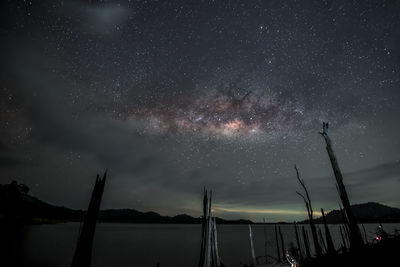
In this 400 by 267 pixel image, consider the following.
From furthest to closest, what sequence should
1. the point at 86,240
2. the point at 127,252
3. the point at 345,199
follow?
the point at 127,252
the point at 345,199
the point at 86,240

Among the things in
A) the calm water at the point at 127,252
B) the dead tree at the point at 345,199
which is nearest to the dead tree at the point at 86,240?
the dead tree at the point at 345,199

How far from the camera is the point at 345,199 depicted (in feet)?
42.6

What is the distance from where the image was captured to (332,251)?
14797 mm

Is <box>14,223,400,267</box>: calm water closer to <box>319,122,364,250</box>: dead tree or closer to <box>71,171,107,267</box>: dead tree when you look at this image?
<box>319,122,364,250</box>: dead tree

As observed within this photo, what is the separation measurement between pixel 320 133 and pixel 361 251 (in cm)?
699

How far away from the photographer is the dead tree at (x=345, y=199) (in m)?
12.1

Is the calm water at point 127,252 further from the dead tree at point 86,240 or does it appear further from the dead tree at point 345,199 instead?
the dead tree at point 86,240

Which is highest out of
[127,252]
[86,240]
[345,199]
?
[345,199]

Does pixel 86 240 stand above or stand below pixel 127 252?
above

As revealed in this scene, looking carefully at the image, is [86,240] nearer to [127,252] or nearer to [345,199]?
[345,199]

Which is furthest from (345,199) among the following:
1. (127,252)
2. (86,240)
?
(127,252)

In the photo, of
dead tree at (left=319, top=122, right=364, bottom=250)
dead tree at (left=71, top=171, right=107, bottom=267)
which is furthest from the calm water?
dead tree at (left=71, top=171, right=107, bottom=267)

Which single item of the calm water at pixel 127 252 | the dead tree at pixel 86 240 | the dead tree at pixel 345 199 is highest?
the dead tree at pixel 345 199

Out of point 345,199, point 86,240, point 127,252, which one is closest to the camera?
point 86,240
